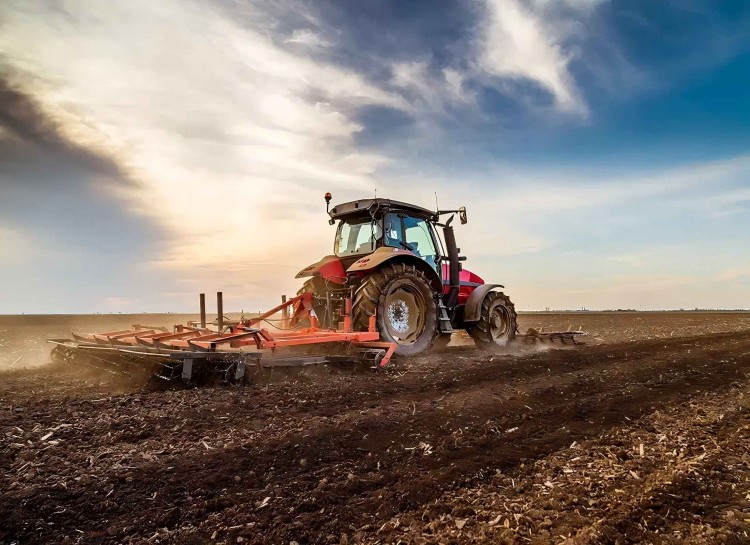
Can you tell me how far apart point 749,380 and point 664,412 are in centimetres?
300

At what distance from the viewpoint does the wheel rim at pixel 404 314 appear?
27.4 ft

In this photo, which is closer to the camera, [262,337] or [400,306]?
[262,337]

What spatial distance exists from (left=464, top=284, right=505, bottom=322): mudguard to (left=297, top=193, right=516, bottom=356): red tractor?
21 millimetres

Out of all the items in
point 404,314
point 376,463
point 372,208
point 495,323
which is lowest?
point 376,463

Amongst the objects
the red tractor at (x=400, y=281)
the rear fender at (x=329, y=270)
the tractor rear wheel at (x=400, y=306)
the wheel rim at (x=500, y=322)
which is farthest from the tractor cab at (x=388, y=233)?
the wheel rim at (x=500, y=322)

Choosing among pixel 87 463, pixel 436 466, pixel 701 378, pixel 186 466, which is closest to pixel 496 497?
pixel 436 466

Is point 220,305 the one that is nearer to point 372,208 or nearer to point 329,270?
point 329,270

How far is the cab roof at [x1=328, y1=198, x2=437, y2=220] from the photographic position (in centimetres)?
904

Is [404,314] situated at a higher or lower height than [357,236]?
lower

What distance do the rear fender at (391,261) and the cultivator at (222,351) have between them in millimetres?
613

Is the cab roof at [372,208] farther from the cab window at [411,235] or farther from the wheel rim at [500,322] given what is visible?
the wheel rim at [500,322]

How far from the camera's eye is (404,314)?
862cm

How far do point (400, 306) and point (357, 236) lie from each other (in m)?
1.84

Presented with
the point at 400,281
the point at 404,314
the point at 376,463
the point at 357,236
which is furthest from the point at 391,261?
the point at 376,463
